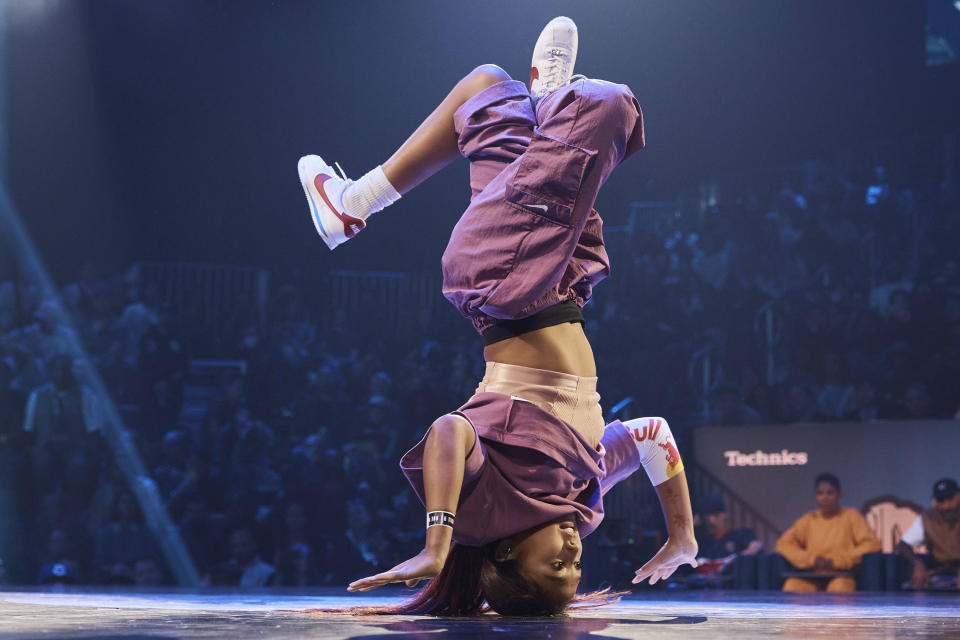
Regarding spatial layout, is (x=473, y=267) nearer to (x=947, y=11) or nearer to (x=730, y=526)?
(x=730, y=526)

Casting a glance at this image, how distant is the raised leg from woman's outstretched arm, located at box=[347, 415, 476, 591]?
0.52 metres

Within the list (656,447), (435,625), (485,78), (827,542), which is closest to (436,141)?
(485,78)

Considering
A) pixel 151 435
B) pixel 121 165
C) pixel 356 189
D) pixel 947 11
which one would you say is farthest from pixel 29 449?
pixel 947 11

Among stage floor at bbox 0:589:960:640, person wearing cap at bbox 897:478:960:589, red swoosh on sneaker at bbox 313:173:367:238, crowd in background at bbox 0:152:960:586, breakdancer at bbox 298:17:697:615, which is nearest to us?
stage floor at bbox 0:589:960:640

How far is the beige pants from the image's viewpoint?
167 cm

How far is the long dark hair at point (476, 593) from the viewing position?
5.34ft

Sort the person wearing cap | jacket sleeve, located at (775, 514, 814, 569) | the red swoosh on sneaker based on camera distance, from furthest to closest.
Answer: jacket sleeve, located at (775, 514, 814, 569) < the person wearing cap < the red swoosh on sneaker

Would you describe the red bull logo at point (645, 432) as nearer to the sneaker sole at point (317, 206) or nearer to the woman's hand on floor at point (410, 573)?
the woman's hand on floor at point (410, 573)

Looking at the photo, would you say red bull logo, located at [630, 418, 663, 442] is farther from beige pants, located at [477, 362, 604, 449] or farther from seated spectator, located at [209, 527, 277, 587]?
seated spectator, located at [209, 527, 277, 587]

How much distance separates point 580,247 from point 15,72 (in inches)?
233

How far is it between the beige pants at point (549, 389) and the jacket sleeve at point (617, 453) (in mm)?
161

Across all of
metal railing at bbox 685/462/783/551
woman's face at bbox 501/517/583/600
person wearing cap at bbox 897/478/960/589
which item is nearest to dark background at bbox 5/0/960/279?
metal railing at bbox 685/462/783/551

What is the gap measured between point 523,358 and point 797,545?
11.5 feet

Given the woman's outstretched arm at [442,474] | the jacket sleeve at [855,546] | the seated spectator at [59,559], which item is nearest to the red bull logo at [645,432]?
the woman's outstretched arm at [442,474]
